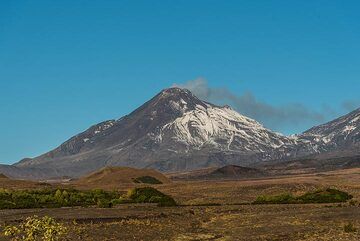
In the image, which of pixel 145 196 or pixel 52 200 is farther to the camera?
pixel 145 196

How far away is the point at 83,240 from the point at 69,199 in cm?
4040

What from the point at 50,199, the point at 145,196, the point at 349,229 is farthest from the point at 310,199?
the point at 50,199

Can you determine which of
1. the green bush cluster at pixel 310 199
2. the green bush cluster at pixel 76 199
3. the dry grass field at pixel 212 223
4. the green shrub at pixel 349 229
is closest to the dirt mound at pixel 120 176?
the green bush cluster at pixel 76 199

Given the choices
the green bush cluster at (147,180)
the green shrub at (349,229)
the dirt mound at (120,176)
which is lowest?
the green shrub at (349,229)

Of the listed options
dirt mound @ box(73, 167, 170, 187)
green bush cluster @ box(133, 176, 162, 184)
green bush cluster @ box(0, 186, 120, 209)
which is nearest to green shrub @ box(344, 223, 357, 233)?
green bush cluster @ box(0, 186, 120, 209)

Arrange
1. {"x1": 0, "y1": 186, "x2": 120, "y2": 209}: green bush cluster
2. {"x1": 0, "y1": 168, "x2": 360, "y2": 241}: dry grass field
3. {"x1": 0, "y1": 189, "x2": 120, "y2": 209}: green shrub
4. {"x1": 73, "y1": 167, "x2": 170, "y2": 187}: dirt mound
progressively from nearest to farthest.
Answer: {"x1": 0, "y1": 168, "x2": 360, "y2": 241}: dry grass field → {"x1": 0, "y1": 186, "x2": 120, "y2": 209}: green bush cluster → {"x1": 0, "y1": 189, "x2": 120, "y2": 209}: green shrub → {"x1": 73, "y1": 167, "x2": 170, "y2": 187}: dirt mound

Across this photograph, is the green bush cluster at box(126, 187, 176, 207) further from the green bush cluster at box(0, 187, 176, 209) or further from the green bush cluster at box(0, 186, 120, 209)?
the green bush cluster at box(0, 186, 120, 209)

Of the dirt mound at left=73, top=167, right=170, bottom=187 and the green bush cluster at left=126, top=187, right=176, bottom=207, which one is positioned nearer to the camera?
the green bush cluster at left=126, top=187, right=176, bottom=207

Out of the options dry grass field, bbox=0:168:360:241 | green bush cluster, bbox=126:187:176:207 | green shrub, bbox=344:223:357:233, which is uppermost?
green bush cluster, bbox=126:187:176:207

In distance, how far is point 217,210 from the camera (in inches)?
2159

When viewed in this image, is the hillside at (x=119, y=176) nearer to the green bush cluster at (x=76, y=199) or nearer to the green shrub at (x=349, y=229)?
the green bush cluster at (x=76, y=199)

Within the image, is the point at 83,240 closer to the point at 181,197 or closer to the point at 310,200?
the point at 310,200

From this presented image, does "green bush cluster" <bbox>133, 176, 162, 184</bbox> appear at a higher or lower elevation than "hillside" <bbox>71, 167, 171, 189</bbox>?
lower

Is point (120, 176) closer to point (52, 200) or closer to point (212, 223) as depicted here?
point (52, 200)
